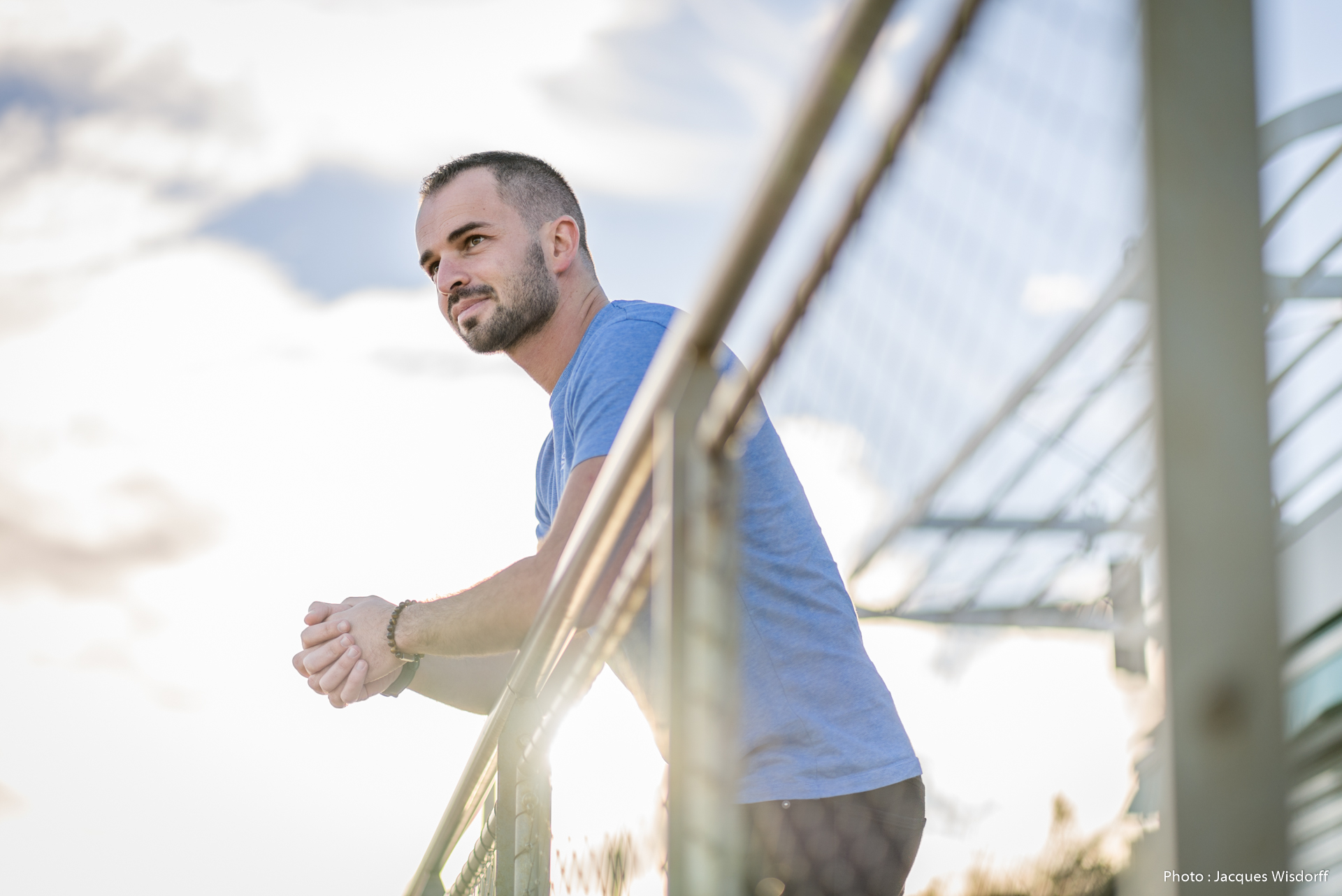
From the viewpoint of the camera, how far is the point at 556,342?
9.58 ft

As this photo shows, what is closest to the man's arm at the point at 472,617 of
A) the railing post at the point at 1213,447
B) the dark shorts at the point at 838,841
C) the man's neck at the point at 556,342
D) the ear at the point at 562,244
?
the dark shorts at the point at 838,841

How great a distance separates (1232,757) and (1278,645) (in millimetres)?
45

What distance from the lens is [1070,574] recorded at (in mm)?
3688

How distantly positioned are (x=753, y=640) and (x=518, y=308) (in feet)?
4.58

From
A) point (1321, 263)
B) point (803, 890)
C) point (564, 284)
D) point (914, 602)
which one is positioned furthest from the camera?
point (1321, 263)

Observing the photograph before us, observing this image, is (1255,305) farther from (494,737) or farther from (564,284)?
(564,284)

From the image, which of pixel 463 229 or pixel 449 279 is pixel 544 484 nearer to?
pixel 449 279

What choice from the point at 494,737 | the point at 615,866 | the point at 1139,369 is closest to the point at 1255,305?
the point at 1139,369

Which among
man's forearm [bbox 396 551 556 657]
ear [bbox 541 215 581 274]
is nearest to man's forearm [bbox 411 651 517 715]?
man's forearm [bbox 396 551 556 657]

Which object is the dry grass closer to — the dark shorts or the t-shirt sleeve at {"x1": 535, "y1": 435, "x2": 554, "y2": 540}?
the dark shorts

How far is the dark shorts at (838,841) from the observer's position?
1.58 m

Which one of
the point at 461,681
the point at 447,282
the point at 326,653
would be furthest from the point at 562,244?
the point at 326,653

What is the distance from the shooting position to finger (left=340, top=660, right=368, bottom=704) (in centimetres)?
234

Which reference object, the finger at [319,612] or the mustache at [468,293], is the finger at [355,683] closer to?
the finger at [319,612]
